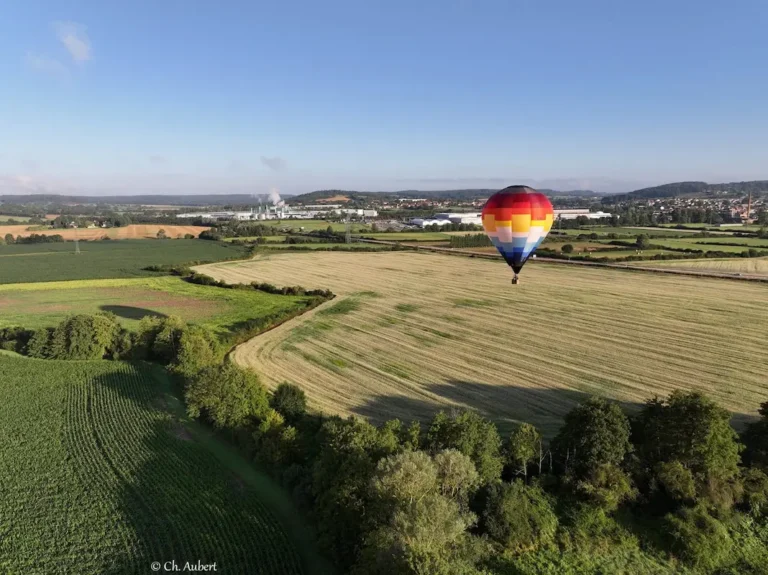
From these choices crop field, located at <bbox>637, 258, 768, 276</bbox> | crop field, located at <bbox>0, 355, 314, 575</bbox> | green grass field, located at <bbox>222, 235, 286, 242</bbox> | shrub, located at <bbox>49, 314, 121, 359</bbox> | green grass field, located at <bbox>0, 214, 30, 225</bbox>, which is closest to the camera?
crop field, located at <bbox>0, 355, 314, 575</bbox>

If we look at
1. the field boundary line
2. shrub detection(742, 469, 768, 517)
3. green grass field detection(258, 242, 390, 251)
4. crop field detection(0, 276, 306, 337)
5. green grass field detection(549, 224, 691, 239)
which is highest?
green grass field detection(549, 224, 691, 239)

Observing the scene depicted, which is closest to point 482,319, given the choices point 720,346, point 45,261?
point 720,346

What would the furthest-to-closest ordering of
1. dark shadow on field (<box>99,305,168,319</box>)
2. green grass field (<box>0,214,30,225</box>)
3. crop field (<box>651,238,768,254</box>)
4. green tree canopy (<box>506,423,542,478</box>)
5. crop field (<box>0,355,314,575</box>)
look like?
green grass field (<box>0,214,30,225</box>) < crop field (<box>651,238,768,254</box>) < dark shadow on field (<box>99,305,168,319</box>) < green tree canopy (<box>506,423,542,478</box>) < crop field (<box>0,355,314,575</box>)

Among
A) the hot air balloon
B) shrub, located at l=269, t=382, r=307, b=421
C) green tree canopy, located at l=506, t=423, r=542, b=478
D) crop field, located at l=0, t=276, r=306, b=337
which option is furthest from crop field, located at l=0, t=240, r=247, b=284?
green tree canopy, located at l=506, t=423, r=542, b=478

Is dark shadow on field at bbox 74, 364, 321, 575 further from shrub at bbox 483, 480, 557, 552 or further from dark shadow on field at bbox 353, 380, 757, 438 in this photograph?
dark shadow on field at bbox 353, 380, 757, 438

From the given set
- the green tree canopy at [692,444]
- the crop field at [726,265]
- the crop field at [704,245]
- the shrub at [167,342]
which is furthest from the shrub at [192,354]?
the crop field at [704,245]

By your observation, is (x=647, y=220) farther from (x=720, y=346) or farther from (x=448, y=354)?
(x=448, y=354)

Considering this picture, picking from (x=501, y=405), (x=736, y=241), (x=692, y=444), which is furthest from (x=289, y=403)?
(x=736, y=241)

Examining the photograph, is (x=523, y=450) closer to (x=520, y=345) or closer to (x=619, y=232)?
(x=520, y=345)
